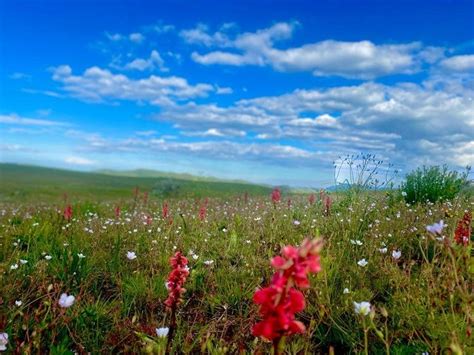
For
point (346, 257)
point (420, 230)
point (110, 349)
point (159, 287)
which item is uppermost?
point (420, 230)

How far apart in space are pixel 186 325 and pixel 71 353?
114cm

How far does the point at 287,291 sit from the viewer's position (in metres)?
1.75

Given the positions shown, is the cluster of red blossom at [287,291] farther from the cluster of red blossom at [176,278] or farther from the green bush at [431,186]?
the green bush at [431,186]

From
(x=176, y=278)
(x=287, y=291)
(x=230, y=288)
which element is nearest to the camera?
(x=287, y=291)

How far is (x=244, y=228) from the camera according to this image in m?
7.46

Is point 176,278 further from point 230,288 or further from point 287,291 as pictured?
point 230,288

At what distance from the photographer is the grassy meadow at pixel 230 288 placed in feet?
12.4

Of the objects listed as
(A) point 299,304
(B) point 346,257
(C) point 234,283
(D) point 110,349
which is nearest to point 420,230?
(B) point 346,257

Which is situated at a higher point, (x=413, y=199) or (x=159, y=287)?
(x=413, y=199)

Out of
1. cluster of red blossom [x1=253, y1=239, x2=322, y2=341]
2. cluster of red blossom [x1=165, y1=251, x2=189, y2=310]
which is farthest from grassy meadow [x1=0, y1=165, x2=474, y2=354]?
cluster of red blossom [x1=253, y1=239, x2=322, y2=341]

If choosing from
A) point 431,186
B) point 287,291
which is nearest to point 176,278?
point 287,291

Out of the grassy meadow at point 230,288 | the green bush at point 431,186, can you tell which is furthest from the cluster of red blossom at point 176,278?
the green bush at point 431,186

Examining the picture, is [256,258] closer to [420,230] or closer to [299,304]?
[420,230]

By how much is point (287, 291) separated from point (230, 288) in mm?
3198
